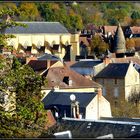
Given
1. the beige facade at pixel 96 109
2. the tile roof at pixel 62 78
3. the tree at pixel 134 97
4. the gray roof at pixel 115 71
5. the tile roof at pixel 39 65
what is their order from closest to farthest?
the beige facade at pixel 96 109 < the tile roof at pixel 62 78 < the tile roof at pixel 39 65 < the tree at pixel 134 97 < the gray roof at pixel 115 71

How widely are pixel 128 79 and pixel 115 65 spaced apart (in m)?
1.60

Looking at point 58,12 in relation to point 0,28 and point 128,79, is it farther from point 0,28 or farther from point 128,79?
point 0,28

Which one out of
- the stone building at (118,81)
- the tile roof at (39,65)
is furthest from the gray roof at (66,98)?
the stone building at (118,81)

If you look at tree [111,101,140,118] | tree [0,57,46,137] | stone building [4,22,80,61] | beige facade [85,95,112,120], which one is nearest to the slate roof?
beige facade [85,95,112,120]

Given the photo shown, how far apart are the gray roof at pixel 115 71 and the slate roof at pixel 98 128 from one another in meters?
21.9

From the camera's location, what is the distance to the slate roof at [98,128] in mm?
22953

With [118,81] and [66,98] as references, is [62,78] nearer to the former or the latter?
[66,98]

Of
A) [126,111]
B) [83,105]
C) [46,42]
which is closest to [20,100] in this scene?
[83,105]

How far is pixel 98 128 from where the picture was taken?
930 inches

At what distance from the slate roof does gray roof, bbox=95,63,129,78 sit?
71.9 ft

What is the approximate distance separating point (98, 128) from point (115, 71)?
23.1 m

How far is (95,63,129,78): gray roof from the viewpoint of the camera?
46156mm

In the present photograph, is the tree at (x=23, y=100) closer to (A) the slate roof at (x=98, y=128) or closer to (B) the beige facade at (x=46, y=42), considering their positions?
(A) the slate roof at (x=98, y=128)

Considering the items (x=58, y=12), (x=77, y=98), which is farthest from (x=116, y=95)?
(x=58, y=12)
